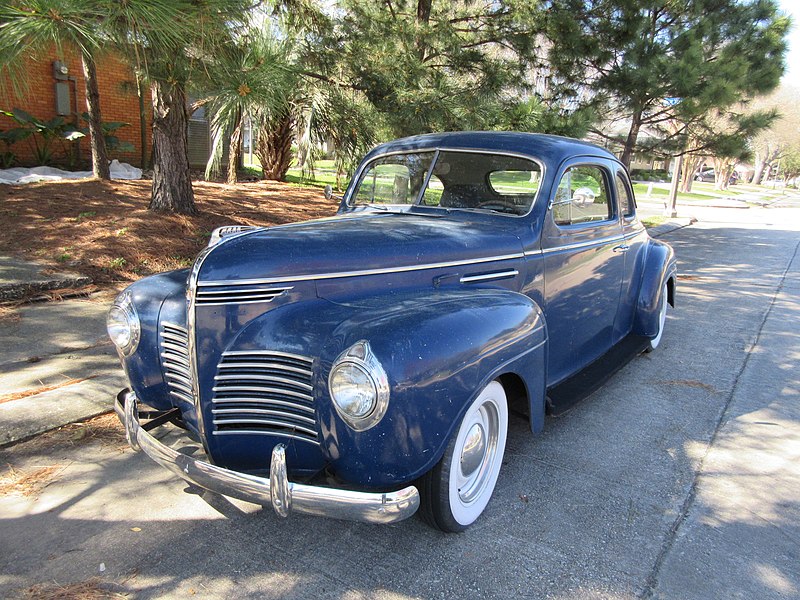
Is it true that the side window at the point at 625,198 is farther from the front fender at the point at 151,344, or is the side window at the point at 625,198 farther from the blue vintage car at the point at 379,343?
the front fender at the point at 151,344

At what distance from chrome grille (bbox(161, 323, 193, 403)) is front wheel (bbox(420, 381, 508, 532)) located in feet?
3.77

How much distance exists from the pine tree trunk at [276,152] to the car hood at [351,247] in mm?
9706

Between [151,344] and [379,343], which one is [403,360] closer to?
[379,343]

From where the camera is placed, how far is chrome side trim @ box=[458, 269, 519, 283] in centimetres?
300

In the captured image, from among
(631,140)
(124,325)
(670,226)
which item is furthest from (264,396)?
(670,226)

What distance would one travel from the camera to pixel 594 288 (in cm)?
396

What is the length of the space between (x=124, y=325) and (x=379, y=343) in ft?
4.67

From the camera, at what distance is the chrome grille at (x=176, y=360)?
8.57 feet

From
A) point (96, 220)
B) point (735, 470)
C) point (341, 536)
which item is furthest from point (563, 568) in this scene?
point (96, 220)

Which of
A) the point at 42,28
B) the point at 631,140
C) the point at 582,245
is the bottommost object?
the point at 582,245

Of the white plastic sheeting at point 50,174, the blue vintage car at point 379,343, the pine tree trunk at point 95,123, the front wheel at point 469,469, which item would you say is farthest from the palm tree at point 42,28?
the white plastic sheeting at point 50,174

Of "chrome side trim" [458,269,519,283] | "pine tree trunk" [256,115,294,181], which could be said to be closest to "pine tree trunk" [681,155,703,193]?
"pine tree trunk" [256,115,294,181]

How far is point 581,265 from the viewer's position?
3773 mm

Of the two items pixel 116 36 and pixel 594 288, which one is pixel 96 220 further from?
pixel 594 288
